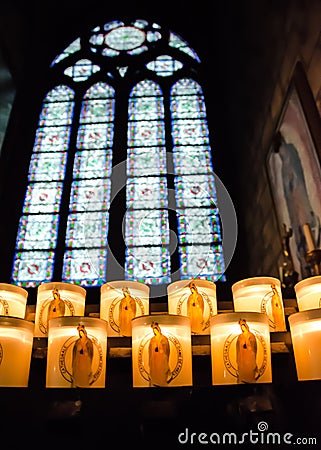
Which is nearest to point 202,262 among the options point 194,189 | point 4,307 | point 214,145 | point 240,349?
point 194,189

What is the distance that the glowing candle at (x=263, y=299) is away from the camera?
37.6 inches

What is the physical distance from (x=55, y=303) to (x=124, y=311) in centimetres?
16

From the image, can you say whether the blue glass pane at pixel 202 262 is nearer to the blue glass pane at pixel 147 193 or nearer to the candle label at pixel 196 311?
the blue glass pane at pixel 147 193

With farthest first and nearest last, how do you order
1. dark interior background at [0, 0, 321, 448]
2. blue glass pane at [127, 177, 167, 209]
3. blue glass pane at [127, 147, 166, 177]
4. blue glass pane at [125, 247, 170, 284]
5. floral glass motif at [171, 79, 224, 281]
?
blue glass pane at [127, 147, 166, 177] < blue glass pane at [127, 177, 167, 209] < floral glass motif at [171, 79, 224, 281] < blue glass pane at [125, 247, 170, 284] < dark interior background at [0, 0, 321, 448]

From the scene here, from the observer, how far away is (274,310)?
96 centimetres

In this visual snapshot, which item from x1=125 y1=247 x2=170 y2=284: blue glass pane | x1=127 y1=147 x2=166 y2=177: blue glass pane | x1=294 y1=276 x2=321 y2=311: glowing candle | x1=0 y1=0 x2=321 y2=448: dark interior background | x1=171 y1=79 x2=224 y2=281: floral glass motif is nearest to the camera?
x1=0 y1=0 x2=321 y2=448: dark interior background

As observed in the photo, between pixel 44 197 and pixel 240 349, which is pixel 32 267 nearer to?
pixel 44 197

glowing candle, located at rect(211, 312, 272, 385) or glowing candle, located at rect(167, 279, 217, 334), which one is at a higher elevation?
glowing candle, located at rect(167, 279, 217, 334)

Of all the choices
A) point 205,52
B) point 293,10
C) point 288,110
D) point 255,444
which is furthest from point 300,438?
point 205,52

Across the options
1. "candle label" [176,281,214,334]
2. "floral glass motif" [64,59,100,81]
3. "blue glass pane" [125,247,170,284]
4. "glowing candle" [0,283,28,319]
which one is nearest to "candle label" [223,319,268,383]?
"candle label" [176,281,214,334]

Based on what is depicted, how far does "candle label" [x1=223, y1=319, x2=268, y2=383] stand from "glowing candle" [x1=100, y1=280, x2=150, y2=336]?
251mm

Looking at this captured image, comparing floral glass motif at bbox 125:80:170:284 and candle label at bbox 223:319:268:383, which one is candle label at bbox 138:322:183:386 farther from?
floral glass motif at bbox 125:80:170:284

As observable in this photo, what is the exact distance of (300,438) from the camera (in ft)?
2.41

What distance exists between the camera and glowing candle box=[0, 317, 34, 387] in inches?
29.9
